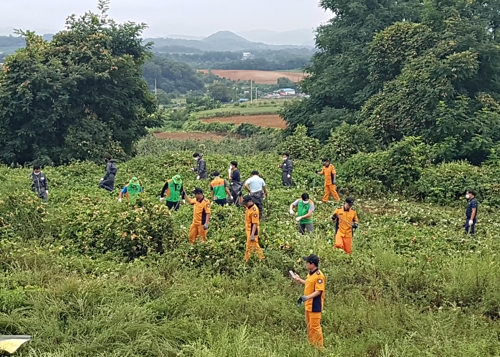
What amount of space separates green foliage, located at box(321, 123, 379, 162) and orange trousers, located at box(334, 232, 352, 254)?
33.5ft

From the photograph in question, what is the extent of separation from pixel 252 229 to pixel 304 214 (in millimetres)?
2001

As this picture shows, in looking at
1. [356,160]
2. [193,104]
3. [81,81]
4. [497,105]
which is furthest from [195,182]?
[193,104]

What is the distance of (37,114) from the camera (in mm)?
21391

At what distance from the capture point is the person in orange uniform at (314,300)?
268 inches

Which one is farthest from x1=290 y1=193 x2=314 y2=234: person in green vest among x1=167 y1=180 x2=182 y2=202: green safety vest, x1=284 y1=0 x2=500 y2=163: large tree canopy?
x1=284 y1=0 x2=500 y2=163: large tree canopy

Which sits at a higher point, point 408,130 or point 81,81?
point 81,81

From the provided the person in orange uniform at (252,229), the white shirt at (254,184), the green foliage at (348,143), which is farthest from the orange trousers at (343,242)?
the green foliage at (348,143)

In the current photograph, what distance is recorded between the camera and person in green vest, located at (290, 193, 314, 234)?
11172 mm

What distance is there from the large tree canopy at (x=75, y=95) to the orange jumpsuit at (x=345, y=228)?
14.5m

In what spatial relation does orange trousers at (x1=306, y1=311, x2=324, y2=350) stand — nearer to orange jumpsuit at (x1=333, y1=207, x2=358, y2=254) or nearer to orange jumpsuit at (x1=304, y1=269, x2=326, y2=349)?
orange jumpsuit at (x1=304, y1=269, x2=326, y2=349)

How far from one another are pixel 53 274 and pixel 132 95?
1678 centimetres

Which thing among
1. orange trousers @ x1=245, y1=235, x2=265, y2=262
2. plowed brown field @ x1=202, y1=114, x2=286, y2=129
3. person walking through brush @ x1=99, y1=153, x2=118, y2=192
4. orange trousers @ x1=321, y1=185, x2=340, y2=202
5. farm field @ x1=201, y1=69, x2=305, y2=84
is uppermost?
farm field @ x1=201, y1=69, x2=305, y2=84

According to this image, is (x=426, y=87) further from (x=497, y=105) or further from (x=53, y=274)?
(x=53, y=274)

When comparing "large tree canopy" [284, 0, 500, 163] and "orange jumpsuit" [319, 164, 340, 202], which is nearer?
"orange jumpsuit" [319, 164, 340, 202]
